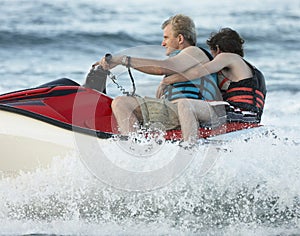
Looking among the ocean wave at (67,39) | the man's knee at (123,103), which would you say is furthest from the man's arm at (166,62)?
the ocean wave at (67,39)

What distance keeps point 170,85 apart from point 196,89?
17 centimetres

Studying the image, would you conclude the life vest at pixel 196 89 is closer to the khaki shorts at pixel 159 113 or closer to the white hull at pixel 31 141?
the khaki shorts at pixel 159 113

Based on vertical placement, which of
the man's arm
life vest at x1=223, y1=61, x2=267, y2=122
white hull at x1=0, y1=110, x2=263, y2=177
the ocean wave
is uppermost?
the ocean wave

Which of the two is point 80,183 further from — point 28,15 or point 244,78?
point 28,15

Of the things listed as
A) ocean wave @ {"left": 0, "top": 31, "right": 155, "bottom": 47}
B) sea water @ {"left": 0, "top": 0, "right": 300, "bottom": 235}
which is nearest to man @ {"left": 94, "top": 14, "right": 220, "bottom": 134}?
sea water @ {"left": 0, "top": 0, "right": 300, "bottom": 235}

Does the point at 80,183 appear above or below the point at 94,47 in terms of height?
below

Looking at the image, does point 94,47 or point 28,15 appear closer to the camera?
point 94,47

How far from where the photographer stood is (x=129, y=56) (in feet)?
13.9

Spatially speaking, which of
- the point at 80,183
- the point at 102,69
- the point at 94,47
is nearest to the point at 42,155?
the point at 80,183

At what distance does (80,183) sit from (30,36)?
9.68 metres

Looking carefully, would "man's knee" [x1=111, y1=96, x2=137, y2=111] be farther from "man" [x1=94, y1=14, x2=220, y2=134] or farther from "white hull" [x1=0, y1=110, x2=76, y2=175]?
"white hull" [x1=0, y1=110, x2=76, y2=175]

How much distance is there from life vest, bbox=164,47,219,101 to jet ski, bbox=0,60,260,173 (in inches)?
10.7

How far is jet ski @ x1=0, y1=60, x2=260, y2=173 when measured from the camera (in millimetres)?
4031

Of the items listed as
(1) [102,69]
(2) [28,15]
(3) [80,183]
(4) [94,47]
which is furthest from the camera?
(2) [28,15]
